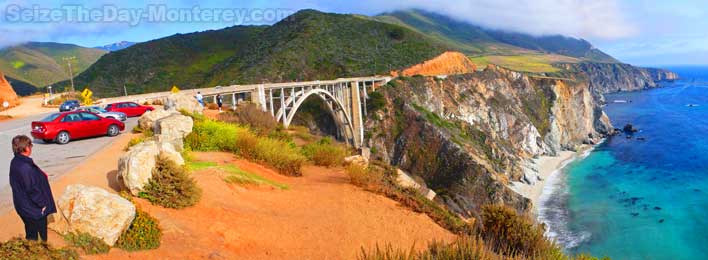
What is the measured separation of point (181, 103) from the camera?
2005cm

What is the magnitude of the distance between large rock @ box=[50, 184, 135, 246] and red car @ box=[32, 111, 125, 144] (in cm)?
1108

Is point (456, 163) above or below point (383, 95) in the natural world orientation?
below

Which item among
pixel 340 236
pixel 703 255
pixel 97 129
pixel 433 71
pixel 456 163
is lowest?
pixel 703 255

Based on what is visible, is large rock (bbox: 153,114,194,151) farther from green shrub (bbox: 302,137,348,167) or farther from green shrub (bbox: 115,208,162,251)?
green shrub (bbox: 302,137,348,167)

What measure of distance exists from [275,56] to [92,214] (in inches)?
2748

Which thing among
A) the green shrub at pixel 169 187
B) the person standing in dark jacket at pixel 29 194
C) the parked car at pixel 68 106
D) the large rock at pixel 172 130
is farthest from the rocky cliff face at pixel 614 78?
the person standing in dark jacket at pixel 29 194

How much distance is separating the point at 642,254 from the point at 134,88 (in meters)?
88.6

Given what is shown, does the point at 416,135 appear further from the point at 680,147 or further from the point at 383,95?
the point at 680,147

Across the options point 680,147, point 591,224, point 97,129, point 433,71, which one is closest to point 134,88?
point 433,71

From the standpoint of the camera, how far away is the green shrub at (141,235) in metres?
6.54

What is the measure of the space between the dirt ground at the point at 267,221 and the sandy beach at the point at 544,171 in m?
31.1

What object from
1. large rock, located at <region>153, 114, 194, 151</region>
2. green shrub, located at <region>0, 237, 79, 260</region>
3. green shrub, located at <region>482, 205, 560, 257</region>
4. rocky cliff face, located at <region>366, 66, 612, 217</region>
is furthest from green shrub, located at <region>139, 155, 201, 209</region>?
rocky cliff face, located at <region>366, 66, 612, 217</region>

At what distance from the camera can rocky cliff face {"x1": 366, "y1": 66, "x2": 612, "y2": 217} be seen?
43906 millimetres

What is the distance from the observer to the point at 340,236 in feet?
31.0
